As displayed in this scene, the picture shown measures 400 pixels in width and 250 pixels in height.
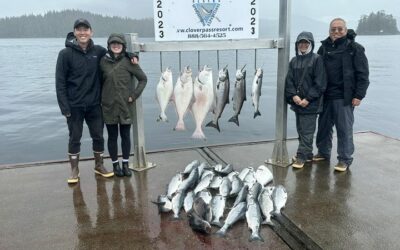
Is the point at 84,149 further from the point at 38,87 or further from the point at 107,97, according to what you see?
the point at 38,87

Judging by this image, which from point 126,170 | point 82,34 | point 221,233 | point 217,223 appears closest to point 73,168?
point 126,170

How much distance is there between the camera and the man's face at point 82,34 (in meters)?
5.16

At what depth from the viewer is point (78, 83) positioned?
5.24 m

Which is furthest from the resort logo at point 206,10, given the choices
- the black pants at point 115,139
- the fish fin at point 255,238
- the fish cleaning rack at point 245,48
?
the fish fin at point 255,238

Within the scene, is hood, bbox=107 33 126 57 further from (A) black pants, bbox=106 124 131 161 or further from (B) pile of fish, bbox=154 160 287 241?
(B) pile of fish, bbox=154 160 287 241

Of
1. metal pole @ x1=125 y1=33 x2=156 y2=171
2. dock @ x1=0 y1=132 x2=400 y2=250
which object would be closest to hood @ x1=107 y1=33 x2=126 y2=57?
metal pole @ x1=125 y1=33 x2=156 y2=171

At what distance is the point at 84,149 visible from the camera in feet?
39.4

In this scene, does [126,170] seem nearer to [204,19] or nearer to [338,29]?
[204,19]

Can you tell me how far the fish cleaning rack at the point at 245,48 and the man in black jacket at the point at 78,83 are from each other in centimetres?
58

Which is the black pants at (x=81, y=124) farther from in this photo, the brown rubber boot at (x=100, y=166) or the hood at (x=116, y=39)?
the hood at (x=116, y=39)

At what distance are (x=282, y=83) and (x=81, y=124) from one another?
3.07 metres

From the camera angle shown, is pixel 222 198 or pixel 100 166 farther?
pixel 100 166

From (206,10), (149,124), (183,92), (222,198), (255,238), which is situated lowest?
(149,124)

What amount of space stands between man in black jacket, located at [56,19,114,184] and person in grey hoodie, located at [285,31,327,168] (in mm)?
2830
